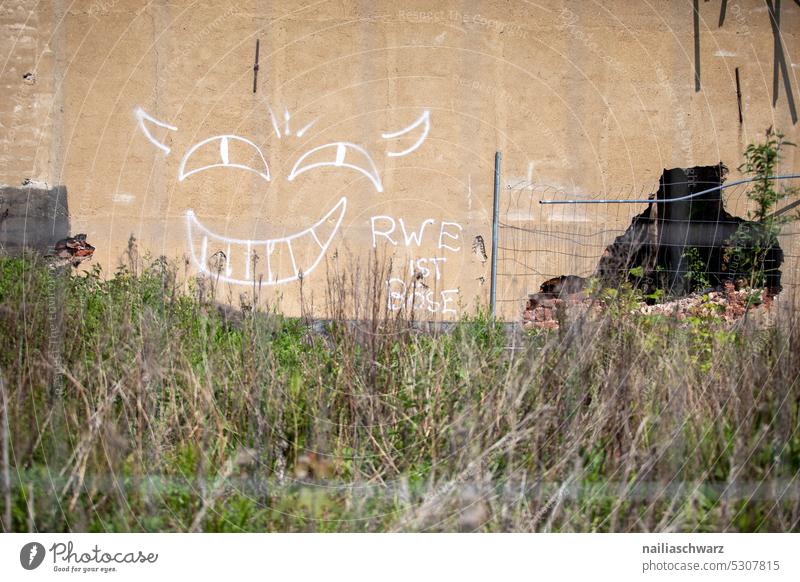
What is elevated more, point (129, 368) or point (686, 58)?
point (686, 58)

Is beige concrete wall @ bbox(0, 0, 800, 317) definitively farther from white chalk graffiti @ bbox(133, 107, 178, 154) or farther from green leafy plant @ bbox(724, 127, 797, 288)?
green leafy plant @ bbox(724, 127, 797, 288)

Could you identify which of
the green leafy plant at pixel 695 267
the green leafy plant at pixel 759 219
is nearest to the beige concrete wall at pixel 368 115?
the green leafy plant at pixel 759 219

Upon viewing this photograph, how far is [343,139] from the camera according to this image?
672 cm

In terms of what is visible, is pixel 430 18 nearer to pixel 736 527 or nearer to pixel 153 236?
pixel 153 236

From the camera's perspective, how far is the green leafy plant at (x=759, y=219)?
6188mm

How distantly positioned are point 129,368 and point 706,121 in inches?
226

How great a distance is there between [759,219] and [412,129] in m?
3.19

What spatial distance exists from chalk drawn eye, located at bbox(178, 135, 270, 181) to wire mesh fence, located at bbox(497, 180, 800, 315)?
2.28 metres

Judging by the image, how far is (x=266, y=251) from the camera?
665 centimetres

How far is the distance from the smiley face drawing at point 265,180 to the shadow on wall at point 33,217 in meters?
1.04

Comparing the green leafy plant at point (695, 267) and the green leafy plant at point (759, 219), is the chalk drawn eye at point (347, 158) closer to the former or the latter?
the green leafy plant at point (695, 267)

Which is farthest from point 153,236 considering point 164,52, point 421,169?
point 421,169
